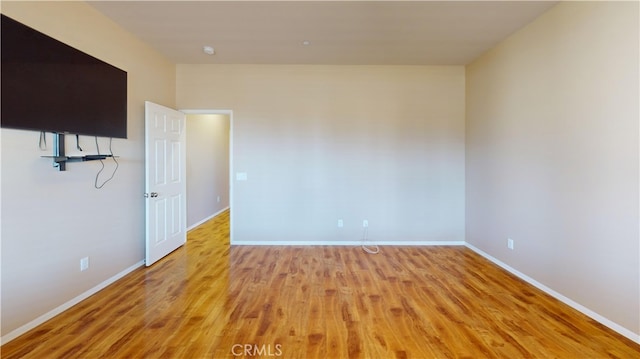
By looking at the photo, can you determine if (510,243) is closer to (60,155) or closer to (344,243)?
(344,243)

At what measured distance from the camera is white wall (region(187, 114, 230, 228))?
5520 mm

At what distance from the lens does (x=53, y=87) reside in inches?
89.6

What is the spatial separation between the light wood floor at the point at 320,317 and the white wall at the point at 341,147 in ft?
3.33

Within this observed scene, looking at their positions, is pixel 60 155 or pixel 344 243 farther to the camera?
pixel 344 243

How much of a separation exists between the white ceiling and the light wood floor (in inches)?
113

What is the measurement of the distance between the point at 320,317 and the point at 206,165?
4826 mm

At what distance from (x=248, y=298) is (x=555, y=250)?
310 cm

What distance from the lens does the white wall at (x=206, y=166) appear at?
552 cm

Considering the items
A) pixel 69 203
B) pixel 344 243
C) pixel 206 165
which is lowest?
pixel 344 243

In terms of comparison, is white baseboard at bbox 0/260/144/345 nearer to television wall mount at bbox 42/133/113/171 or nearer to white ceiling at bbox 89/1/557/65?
television wall mount at bbox 42/133/113/171

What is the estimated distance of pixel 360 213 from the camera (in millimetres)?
4574

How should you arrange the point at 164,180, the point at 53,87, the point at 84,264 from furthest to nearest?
the point at 164,180 → the point at 84,264 → the point at 53,87

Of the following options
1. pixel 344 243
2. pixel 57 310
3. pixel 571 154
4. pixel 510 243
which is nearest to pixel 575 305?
pixel 510 243

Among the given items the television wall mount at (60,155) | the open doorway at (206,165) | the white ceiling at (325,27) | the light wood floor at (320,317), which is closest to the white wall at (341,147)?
the white ceiling at (325,27)
